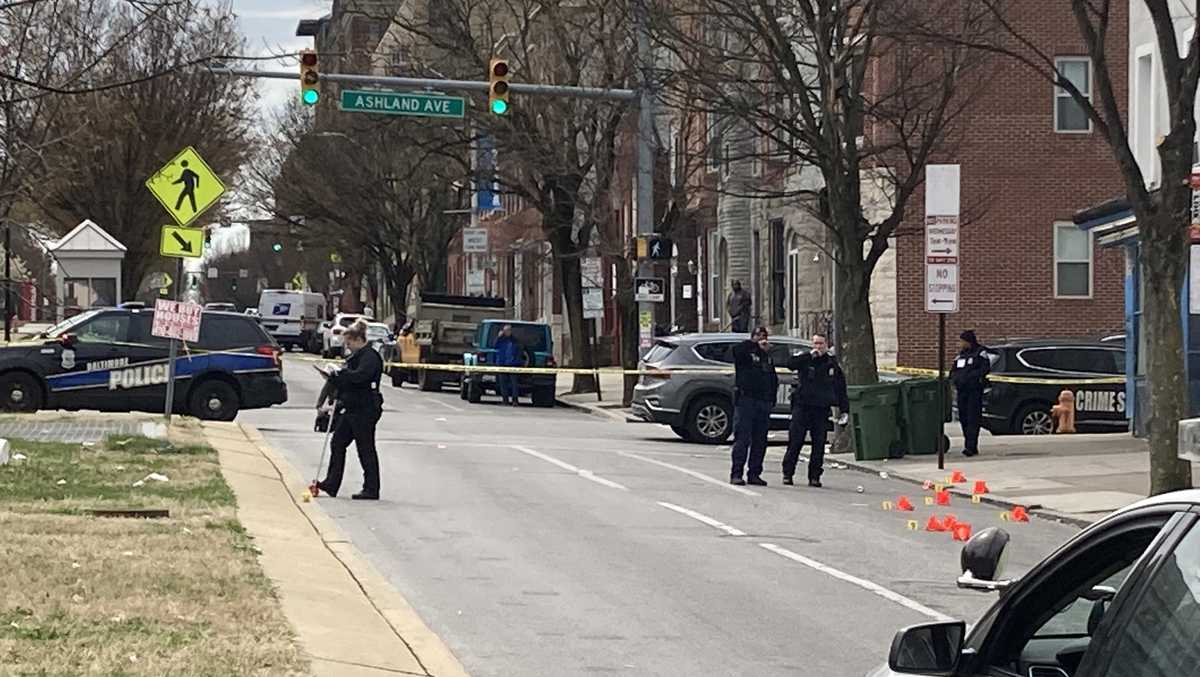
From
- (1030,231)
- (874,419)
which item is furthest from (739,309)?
(874,419)

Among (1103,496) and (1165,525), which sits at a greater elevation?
(1165,525)

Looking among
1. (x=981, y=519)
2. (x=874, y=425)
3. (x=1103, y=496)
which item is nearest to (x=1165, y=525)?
(x=981, y=519)

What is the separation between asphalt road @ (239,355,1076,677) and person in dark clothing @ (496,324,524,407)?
46.2 feet

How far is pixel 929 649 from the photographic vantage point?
15.0 feet

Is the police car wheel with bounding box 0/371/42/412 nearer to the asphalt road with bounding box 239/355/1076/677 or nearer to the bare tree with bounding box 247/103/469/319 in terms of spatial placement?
the asphalt road with bounding box 239/355/1076/677

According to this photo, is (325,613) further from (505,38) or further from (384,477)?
(505,38)

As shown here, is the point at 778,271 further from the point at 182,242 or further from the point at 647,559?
the point at 647,559

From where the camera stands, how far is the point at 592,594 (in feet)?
40.4

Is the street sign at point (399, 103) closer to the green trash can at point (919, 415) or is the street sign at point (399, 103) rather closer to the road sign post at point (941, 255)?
the green trash can at point (919, 415)

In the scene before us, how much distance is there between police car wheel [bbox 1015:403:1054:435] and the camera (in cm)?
2909

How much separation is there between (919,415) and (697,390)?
4.15 meters

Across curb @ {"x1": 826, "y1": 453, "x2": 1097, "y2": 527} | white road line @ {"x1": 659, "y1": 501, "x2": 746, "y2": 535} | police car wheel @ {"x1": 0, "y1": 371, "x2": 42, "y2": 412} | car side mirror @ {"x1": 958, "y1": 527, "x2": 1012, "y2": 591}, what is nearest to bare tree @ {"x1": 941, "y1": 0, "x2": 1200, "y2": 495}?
curb @ {"x1": 826, "y1": 453, "x2": 1097, "y2": 527}

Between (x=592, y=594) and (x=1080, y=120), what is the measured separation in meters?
27.9

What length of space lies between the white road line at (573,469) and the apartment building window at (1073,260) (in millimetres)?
17001
